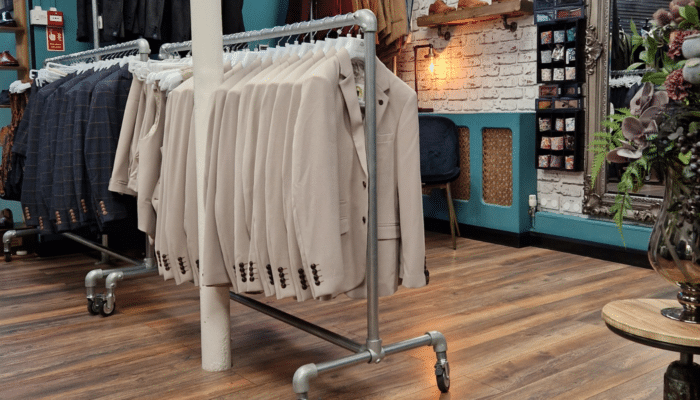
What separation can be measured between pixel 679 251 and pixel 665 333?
201 mm

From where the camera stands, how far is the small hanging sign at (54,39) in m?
4.69

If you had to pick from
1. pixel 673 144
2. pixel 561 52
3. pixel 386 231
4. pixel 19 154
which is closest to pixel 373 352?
pixel 386 231

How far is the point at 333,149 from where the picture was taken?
2.01 metres

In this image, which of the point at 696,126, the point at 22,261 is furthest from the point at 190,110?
the point at 22,261

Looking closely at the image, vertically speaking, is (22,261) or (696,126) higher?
(696,126)

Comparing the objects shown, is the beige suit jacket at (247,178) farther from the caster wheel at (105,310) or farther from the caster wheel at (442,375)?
the caster wheel at (105,310)

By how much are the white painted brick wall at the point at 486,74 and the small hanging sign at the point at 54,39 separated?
265 centimetres

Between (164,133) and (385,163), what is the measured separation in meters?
0.94

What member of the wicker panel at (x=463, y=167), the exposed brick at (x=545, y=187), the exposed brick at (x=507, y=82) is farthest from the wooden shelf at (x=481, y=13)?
the exposed brick at (x=545, y=187)

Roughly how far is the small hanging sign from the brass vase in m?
4.32

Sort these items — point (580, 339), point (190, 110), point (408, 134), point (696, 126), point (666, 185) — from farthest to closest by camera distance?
point (580, 339) < point (190, 110) < point (408, 134) < point (666, 185) < point (696, 126)

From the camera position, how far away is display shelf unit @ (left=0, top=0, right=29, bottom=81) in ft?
15.0

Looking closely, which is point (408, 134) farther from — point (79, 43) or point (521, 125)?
point (79, 43)

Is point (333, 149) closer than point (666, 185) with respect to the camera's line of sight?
No
